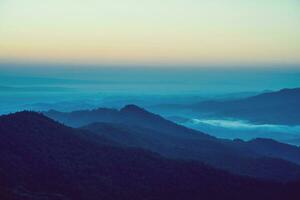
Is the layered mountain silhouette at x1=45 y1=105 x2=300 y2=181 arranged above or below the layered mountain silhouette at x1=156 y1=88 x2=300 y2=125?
below

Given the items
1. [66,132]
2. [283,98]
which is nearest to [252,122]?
[283,98]

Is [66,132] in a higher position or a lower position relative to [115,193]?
higher

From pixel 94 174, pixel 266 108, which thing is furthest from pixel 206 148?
pixel 266 108

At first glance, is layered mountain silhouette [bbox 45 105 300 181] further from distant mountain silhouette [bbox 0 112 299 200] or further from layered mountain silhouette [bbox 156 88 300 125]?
layered mountain silhouette [bbox 156 88 300 125]

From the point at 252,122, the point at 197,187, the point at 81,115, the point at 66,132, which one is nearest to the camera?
the point at 197,187

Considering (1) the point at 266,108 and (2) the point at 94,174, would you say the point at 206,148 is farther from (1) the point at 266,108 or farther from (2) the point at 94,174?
(1) the point at 266,108

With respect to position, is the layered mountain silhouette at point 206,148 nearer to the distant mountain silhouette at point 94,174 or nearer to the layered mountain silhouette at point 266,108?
the distant mountain silhouette at point 94,174

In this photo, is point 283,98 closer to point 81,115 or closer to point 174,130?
point 81,115

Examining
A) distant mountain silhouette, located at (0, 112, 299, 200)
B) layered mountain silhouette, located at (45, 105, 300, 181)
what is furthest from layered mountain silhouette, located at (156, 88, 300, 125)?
distant mountain silhouette, located at (0, 112, 299, 200)
